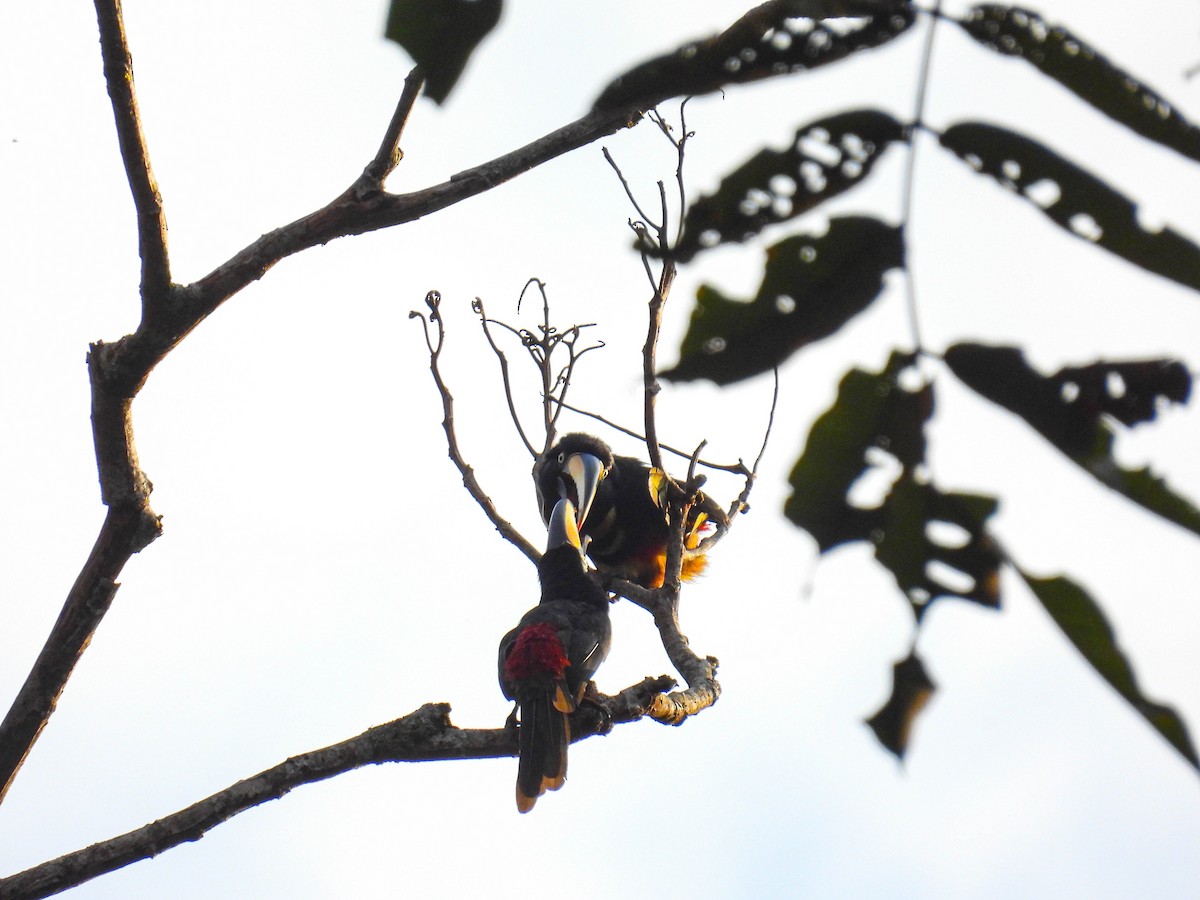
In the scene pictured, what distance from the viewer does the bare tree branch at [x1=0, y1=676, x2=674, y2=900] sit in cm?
261

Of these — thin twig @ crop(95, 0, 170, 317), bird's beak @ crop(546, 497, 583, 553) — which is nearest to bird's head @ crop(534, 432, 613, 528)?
bird's beak @ crop(546, 497, 583, 553)

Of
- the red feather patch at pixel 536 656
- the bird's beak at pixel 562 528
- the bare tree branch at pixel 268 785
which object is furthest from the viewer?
the bird's beak at pixel 562 528

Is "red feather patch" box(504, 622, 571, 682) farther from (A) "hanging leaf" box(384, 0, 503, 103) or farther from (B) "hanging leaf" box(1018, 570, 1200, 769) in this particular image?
(A) "hanging leaf" box(384, 0, 503, 103)

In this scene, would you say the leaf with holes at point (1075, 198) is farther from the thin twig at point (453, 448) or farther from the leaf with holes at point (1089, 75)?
the thin twig at point (453, 448)

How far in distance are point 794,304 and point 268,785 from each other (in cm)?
226

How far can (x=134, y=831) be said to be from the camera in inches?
105

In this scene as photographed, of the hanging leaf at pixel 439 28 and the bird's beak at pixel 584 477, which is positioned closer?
the hanging leaf at pixel 439 28

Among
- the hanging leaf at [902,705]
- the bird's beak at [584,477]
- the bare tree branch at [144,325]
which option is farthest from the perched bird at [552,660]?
the hanging leaf at [902,705]

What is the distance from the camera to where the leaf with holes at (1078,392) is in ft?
2.56

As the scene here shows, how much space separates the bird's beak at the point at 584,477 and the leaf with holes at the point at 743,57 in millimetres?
3763

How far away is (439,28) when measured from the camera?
699 millimetres

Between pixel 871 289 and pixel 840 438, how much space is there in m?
0.11

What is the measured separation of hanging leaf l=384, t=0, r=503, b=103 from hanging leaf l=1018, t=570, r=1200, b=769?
50 centimetres

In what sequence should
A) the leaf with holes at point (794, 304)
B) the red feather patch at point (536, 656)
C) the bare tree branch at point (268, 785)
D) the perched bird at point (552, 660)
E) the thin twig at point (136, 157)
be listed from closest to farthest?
the leaf with holes at point (794, 304), the thin twig at point (136, 157), the bare tree branch at point (268, 785), the perched bird at point (552, 660), the red feather patch at point (536, 656)
